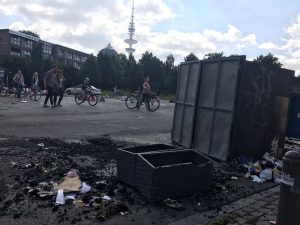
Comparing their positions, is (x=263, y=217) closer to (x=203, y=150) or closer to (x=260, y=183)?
(x=260, y=183)

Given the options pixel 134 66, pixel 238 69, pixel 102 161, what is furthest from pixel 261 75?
pixel 134 66

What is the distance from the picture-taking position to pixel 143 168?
18.2ft

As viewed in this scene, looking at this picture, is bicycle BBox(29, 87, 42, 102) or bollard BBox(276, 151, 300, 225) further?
bicycle BBox(29, 87, 42, 102)

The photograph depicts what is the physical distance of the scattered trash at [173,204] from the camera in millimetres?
5271

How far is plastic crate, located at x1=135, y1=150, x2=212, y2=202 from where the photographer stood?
536 cm

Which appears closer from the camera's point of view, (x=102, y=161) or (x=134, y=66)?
(x=102, y=161)

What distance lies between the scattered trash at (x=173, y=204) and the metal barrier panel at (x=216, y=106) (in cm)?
298

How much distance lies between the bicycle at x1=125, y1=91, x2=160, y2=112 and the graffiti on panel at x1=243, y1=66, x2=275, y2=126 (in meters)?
13.4

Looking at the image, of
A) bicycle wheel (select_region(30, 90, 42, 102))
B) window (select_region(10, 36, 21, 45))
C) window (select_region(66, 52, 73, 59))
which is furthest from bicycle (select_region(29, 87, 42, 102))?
window (select_region(66, 52, 73, 59))

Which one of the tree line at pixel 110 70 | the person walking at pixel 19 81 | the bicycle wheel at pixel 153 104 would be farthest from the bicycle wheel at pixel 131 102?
the tree line at pixel 110 70

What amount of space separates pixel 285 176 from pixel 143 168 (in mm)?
1984

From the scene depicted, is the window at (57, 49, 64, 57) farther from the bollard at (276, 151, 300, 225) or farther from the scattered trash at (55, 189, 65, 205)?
the bollard at (276, 151, 300, 225)

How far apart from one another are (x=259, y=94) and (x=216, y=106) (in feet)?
3.12

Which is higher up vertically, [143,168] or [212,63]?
[212,63]
